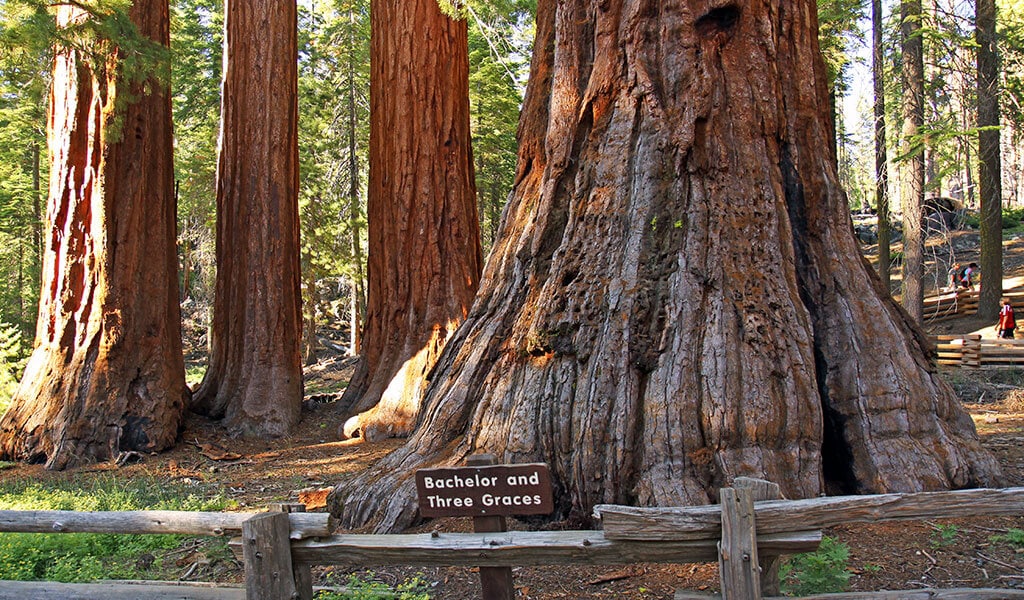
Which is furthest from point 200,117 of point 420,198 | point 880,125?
point 880,125

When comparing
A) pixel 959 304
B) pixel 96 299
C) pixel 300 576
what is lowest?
pixel 300 576

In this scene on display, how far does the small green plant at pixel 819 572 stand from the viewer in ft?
14.0

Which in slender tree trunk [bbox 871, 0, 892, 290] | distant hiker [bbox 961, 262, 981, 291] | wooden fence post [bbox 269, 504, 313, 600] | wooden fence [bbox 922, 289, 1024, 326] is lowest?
wooden fence post [bbox 269, 504, 313, 600]

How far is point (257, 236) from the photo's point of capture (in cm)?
1130

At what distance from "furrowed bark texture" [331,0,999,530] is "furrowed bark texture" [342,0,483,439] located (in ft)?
15.8

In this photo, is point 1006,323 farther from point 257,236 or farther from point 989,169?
point 257,236

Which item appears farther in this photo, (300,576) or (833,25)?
(833,25)

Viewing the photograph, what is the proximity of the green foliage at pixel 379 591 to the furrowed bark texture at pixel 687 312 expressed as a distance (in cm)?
75

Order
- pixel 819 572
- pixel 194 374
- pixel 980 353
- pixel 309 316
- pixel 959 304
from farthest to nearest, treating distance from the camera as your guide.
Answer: pixel 194 374
pixel 309 316
pixel 959 304
pixel 980 353
pixel 819 572

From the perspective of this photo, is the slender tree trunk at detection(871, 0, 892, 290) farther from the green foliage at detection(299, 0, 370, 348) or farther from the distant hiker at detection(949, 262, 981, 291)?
the green foliage at detection(299, 0, 370, 348)

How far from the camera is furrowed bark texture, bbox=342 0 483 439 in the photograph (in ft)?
37.2

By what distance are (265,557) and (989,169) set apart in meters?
20.1

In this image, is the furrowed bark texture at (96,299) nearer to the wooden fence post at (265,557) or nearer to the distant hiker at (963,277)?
the wooden fence post at (265,557)

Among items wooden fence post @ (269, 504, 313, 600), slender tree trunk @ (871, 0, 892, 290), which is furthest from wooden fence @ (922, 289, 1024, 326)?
wooden fence post @ (269, 504, 313, 600)
